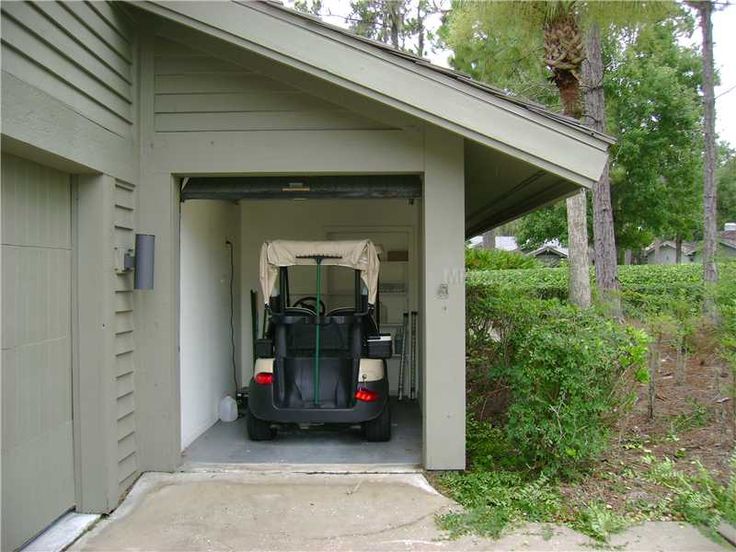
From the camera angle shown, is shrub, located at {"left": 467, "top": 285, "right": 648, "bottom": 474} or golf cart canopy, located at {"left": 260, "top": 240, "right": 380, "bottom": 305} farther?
golf cart canopy, located at {"left": 260, "top": 240, "right": 380, "bottom": 305}

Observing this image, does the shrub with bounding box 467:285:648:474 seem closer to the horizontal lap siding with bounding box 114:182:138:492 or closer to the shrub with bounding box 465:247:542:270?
the horizontal lap siding with bounding box 114:182:138:492

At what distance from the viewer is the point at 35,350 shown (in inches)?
134

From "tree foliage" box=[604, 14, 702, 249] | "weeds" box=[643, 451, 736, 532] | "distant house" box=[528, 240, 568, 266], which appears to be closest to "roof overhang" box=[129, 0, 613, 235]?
"weeds" box=[643, 451, 736, 532]

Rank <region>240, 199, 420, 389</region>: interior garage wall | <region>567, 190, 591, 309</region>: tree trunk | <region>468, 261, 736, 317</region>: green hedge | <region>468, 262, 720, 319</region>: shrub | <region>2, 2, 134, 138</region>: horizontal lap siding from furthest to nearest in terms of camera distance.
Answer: <region>468, 261, 736, 317</region>: green hedge < <region>567, 190, 591, 309</region>: tree trunk < <region>240, 199, 420, 389</region>: interior garage wall < <region>468, 262, 720, 319</region>: shrub < <region>2, 2, 134, 138</region>: horizontal lap siding

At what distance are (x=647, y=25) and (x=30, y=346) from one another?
6835 mm

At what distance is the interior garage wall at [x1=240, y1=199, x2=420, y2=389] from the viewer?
7680 millimetres

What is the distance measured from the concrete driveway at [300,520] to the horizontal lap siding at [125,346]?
241 mm

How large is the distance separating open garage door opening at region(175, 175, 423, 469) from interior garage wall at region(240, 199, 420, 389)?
0.05 feet

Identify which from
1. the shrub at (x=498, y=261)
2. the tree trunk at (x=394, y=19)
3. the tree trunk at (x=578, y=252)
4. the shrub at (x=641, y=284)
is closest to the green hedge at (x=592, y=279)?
the shrub at (x=641, y=284)

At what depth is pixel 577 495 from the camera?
4.16 m

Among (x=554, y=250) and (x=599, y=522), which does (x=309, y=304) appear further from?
(x=554, y=250)

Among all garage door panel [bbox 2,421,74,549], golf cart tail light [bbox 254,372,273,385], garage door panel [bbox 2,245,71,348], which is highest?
garage door panel [bbox 2,245,71,348]

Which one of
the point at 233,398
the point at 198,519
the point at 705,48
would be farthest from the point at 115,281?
the point at 705,48

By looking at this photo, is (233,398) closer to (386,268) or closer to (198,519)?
(386,268)
